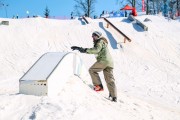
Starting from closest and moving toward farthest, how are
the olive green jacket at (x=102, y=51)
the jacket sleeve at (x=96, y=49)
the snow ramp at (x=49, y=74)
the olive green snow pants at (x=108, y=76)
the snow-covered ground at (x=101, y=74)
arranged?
the snow-covered ground at (x=101, y=74), the snow ramp at (x=49, y=74), the jacket sleeve at (x=96, y=49), the olive green jacket at (x=102, y=51), the olive green snow pants at (x=108, y=76)

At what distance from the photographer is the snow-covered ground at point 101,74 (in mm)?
6281

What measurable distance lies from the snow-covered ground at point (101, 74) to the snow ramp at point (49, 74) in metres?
0.17

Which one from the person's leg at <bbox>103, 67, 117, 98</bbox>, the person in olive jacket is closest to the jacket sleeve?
the person in olive jacket

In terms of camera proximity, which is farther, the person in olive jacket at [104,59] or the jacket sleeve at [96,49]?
the person in olive jacket at [104,59]

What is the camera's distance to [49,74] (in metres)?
7.10

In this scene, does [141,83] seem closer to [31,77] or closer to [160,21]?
[31,77]

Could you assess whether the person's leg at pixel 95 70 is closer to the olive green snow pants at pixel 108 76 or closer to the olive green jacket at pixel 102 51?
the olive green snow pants at pixel 108 76

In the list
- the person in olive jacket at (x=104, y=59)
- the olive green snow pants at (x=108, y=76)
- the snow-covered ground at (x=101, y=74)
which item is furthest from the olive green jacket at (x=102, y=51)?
the snow-covered ground at (x=101, y=74)

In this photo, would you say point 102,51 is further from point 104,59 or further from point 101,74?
point 101,74

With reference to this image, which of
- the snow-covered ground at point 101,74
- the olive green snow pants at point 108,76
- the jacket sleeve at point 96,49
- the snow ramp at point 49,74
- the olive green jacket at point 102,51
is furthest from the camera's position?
the olive green snow pants at point 108,76

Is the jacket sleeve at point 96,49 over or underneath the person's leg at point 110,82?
over

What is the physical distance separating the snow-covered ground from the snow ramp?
17 cm

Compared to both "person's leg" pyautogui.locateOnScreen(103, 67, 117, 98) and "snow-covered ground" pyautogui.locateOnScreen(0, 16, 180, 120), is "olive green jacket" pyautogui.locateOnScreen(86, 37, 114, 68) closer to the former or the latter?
"person's leg" pyautogui.locateOnScreen(103, 67, 117, 98)

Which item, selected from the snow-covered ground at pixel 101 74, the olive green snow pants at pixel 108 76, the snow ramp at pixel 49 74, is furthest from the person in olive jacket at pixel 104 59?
the snow ramp at pixel 49 74
